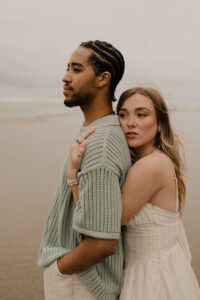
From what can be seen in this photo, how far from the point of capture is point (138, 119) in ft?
6.04

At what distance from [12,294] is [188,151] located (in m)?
6.69

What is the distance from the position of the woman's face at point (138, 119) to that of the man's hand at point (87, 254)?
23.5 inches

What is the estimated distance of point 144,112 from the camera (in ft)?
6.13

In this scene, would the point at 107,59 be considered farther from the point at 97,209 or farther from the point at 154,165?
the point at 97,209

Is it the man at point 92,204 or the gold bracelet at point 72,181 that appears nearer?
the man at point 92,204

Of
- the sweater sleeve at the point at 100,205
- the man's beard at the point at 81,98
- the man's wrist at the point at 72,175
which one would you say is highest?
the man's beard at the point at 81,98

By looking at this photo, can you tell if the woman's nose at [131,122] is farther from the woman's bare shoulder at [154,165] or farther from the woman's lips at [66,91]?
the woman's lips at [66,91]

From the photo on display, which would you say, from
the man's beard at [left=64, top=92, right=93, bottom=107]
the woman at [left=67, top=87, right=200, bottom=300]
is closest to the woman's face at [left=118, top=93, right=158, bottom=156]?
the woman at [left=67, top=87, right=200, bottom=300]

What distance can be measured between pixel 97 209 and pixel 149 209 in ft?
1.20

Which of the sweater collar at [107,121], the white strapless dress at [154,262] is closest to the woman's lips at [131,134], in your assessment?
the sweater collar at [107,121]

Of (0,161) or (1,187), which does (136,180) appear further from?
(0,161)

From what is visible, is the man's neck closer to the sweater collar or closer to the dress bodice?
the sweater collar

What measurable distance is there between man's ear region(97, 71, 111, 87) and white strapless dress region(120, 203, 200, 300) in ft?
2.38

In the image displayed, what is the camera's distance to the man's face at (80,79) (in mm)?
1798
